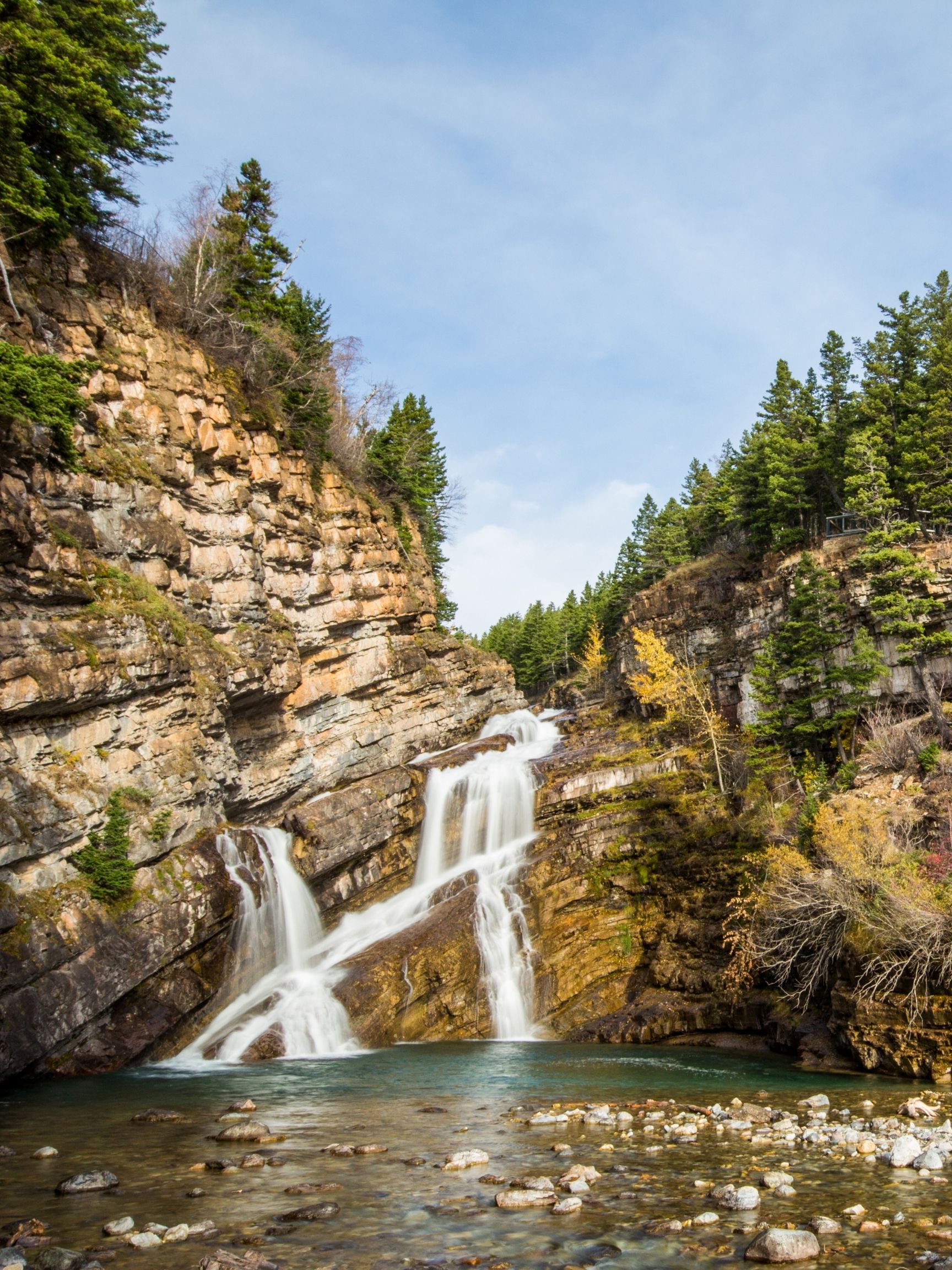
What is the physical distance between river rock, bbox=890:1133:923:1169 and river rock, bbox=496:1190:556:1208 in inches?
199

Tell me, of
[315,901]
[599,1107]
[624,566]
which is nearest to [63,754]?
[315,901]

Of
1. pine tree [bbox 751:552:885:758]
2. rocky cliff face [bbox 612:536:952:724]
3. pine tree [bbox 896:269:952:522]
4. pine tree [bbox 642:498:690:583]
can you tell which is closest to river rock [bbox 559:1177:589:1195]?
pine tree [bbox 751:552:885:758]

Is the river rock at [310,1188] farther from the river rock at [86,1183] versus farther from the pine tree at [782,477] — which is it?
the pine tree at [782,477]

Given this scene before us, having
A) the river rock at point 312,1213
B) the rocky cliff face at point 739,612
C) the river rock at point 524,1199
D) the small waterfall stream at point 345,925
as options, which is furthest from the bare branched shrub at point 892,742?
the river rock at point 312,1213

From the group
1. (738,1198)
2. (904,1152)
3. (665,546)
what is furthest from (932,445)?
(738,1198)

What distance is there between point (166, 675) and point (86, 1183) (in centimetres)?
1853

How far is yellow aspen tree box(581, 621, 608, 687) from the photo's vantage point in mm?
72688

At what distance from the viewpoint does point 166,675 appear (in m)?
27.9

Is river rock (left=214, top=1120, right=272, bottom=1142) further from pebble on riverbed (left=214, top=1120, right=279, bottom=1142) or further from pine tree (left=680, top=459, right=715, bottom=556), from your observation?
pine tree (left=680, top=459, right=715, bottom=556)

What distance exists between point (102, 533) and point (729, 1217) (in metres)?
27.6

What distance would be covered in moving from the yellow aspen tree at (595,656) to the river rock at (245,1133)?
5846cm

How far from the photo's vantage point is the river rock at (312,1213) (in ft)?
32.3

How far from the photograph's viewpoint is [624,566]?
262 feet

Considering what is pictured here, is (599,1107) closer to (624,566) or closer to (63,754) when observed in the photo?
(63,754)
